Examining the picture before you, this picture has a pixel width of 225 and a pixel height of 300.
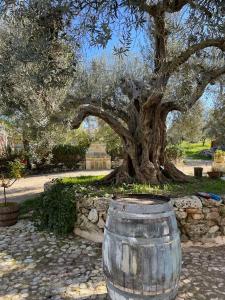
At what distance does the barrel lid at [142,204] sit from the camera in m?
3.12

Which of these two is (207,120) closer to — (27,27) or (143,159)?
(143,159)

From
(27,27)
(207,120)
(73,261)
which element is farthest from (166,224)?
Answer: (207,120)

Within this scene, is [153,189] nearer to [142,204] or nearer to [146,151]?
[146,151]

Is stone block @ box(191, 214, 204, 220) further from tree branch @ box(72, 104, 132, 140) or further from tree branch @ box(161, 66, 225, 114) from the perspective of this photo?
tree branch @ box(72, 104, 132, 140)

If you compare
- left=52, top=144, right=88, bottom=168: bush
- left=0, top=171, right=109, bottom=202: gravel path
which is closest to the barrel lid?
left=0, top=171, right=109, bottom=202: gravel path

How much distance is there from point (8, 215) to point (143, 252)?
4673 mm

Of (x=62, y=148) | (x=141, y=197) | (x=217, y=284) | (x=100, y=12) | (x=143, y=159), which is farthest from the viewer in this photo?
(x=62, y=148)

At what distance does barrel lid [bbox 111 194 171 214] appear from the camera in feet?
10.2

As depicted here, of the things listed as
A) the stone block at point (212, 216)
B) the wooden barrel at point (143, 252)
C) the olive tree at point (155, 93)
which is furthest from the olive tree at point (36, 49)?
the stone block at point (212, 216)

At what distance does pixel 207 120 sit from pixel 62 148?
8.31 metres

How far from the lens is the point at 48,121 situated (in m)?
7.69

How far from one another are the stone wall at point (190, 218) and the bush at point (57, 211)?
39 cm

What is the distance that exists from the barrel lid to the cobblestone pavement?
131cm

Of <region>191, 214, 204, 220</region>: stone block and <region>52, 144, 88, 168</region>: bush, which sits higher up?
<region>52, 144, 88, 168</region>: bush
